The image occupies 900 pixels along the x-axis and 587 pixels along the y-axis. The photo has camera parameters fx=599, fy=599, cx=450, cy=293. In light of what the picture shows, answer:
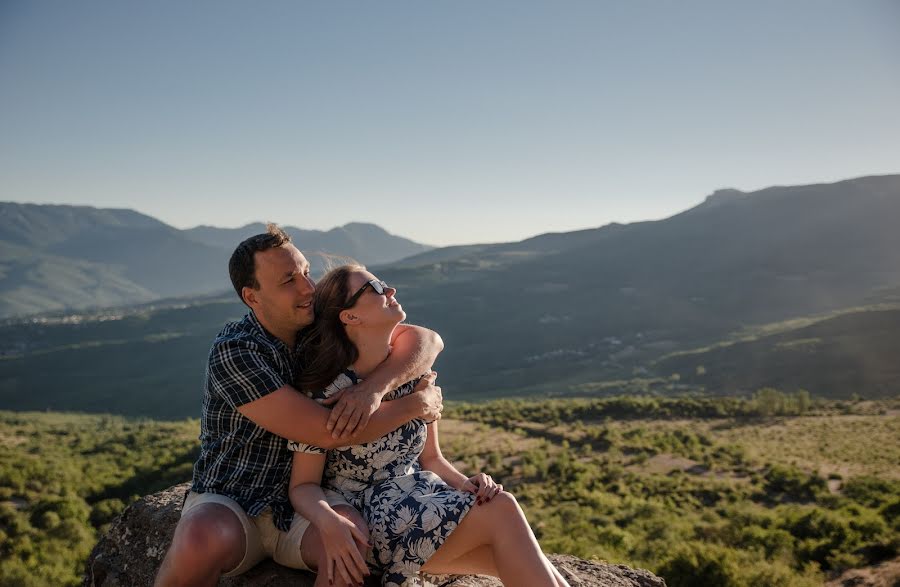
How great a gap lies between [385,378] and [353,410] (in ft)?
1.04

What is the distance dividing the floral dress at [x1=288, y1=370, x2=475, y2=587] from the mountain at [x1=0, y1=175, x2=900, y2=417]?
3661 inches

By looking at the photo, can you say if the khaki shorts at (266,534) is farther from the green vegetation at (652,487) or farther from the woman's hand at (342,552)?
the green vegetation at (652,487)

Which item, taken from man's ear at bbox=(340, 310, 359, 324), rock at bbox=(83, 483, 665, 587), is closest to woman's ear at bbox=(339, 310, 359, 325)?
man's ear at bbox=(340, 310, 359, 324)

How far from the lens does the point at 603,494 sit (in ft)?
69.9

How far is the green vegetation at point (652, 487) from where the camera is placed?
40.4ft

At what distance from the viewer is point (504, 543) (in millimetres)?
2842

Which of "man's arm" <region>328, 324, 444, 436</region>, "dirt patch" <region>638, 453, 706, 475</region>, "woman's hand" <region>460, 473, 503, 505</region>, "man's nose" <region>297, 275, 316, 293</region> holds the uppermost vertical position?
"man's nose" <region>297, 275, 316, 293</region>

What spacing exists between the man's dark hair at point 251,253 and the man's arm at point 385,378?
0.84 meters

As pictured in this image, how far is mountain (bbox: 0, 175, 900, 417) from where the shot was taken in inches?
4643

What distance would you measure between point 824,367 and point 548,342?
A: 65686mm

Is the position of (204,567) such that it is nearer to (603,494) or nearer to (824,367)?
(603,494)

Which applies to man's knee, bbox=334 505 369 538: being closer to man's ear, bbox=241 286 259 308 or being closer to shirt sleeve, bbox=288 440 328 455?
shirt sleeve, bbox=288 440 328 455

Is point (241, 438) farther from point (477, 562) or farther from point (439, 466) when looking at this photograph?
point (477, 562)

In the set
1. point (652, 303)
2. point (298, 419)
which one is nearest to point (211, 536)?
point (298, 419)
